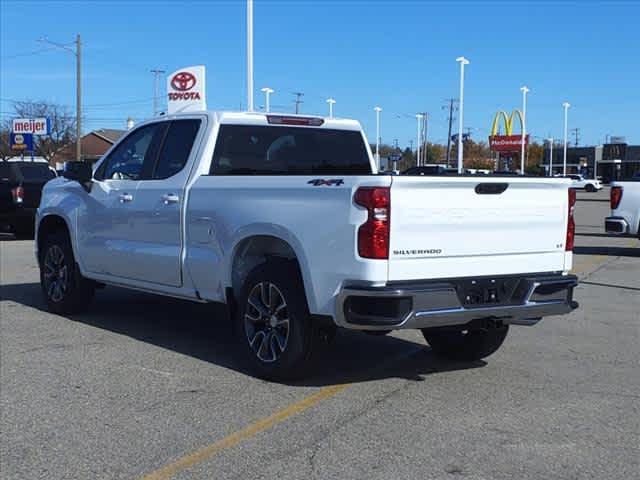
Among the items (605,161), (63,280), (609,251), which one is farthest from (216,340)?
(605,161)

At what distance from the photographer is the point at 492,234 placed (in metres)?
5.80

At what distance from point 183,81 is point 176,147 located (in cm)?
2168

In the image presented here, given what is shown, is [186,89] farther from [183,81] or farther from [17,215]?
[17,215]

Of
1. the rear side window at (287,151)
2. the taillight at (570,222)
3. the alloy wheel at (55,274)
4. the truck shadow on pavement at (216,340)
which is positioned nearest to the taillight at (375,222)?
the truck shadow on pavement at (216,340)

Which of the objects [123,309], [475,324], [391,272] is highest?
[391,272]

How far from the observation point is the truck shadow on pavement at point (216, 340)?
6586mm

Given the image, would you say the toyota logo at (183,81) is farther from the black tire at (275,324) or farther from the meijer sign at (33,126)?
the meijer sign at (33,126)

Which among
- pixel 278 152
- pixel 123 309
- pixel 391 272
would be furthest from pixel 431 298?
pixel 123 309

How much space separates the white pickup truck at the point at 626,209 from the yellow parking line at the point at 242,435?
1182 cm

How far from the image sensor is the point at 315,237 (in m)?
5.66

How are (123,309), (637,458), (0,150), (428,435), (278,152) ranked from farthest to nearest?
(0,150), (123,309), (278,152), (428,435), (637,458)

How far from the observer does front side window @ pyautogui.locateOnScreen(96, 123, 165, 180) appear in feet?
25.4

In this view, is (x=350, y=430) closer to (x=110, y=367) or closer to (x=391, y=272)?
(x=391, y=272)

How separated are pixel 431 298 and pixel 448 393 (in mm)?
897
